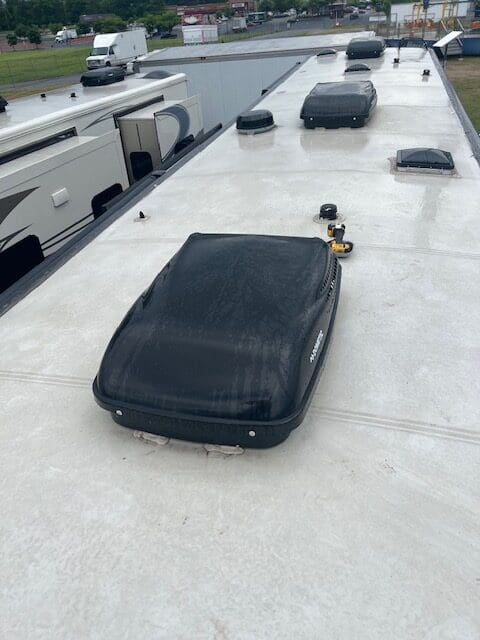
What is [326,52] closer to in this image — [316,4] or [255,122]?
[255,122]

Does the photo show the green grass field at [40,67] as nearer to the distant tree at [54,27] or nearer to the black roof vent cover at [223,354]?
the distant tree at [54,27]

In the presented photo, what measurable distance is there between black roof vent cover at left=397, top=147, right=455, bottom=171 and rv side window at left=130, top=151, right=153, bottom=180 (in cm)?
879

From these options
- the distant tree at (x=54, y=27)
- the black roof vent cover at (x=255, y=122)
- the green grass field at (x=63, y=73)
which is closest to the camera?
the black roof vent cover at (x=255, y=122)

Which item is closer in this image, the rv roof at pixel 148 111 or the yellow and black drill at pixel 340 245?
the yellow and black drill at pixel 340 245

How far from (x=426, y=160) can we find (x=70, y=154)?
27.8 ft

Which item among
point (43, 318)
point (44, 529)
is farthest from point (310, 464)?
point (43, 318)

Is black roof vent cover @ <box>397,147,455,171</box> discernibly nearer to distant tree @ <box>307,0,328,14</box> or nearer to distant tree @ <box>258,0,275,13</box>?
distant tree @ <box>307,0,328,14</box>

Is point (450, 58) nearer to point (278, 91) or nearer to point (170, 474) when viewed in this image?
point (278, 91)

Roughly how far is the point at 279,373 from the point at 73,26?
12837 centimetres

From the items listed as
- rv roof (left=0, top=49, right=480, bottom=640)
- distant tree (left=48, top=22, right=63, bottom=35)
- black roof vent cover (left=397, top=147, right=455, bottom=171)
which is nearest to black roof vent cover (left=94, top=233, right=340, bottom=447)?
rv roof (left=0, top=49, right=480, bottom=640)

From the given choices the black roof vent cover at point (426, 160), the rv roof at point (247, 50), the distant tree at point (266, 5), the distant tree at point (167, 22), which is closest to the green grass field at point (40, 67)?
the distant tree at point (167, 22)

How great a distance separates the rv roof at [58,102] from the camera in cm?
1396

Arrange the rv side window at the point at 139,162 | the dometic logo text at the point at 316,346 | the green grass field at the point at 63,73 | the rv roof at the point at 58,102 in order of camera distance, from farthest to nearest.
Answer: the green grass field at the point at 63,73 → the rv side window at the point at 139,162 → the rv roof at the point at 58,102 → the dometic logo text at the point at 316,346

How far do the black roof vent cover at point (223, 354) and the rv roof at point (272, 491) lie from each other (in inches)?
15.4
